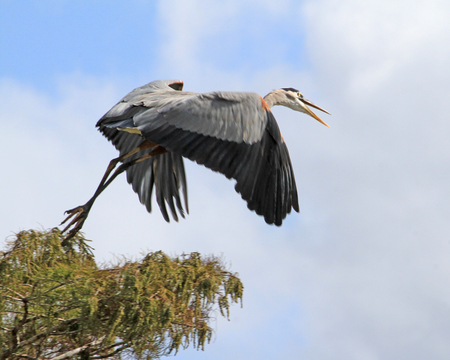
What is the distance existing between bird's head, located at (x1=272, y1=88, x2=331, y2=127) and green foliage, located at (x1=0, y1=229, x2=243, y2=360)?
5.39m

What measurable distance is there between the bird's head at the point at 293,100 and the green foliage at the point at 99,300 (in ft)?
17.7

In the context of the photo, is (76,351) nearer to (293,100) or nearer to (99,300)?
(99,300)

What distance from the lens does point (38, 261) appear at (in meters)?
6.94

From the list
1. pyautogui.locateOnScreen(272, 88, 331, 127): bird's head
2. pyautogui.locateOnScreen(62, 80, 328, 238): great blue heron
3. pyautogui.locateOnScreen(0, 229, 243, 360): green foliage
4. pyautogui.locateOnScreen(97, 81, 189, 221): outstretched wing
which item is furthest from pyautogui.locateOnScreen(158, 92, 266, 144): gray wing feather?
pyautogui.locateOnScreen(272, 88, 331, 127): bird's head

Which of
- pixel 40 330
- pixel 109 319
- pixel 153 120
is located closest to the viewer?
pixel 109 319

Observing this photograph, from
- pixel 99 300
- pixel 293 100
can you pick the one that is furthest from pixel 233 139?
pixel 293 100

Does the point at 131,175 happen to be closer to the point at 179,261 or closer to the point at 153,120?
the point at 153,120

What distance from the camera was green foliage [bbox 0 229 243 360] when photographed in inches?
245

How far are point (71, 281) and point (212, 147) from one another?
84.4 inches

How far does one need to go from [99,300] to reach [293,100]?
6.40 meters

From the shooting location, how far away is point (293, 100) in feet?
37.6

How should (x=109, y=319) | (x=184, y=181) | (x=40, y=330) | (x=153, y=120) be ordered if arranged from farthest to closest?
(x=184, y=181) → (x=153, y=120) → (x=40, y=330) → (x=109, y=319)

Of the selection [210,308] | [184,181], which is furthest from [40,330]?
[184,181]

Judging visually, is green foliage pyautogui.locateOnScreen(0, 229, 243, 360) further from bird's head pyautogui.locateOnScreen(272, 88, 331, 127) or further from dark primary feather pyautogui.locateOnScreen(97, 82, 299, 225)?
bird's head pyautogui.locateOnScreen(272, 88, 331, 127)
